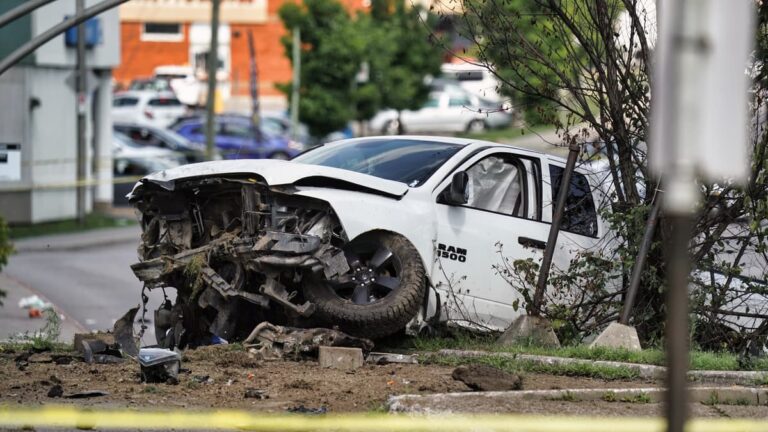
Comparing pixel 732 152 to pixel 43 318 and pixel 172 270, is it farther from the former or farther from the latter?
pixel 43 318

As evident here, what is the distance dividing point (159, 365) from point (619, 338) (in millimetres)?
3499

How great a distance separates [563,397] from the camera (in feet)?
24.9

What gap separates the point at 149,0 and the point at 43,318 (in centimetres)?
4553

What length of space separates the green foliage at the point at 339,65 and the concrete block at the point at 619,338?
33113mm

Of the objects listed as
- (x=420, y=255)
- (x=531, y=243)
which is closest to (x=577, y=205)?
(x=531, y=243)

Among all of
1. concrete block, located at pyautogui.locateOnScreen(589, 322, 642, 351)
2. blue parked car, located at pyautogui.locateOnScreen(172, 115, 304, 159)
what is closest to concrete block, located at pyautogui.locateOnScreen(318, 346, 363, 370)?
concrete block, located at pyautogui.locateOnScreen(589, 322, 642, 351)

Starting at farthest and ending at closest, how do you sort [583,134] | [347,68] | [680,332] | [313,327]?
[347,68] → [583,134] → [313,327] → [680,332]

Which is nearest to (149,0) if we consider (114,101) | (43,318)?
(114,101)

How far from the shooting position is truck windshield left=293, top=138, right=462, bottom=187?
10320mm

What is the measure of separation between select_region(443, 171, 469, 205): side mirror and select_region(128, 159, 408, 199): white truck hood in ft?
1.16

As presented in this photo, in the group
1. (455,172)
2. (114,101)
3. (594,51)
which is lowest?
(114,101)

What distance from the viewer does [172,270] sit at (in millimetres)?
9648

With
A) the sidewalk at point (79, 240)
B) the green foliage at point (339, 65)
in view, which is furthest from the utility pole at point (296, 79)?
the sidewalk at point (79, 240)

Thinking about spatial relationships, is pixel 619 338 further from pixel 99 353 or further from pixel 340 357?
pixel 99 353
